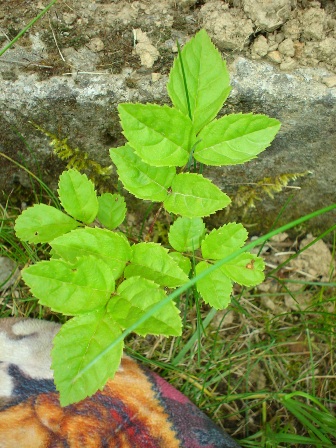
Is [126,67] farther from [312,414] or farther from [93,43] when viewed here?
[312,414]

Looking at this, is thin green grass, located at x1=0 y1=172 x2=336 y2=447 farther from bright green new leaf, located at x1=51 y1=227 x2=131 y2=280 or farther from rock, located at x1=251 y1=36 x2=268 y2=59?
rock, located at x1=251 y1=36 x2=268 y2=59

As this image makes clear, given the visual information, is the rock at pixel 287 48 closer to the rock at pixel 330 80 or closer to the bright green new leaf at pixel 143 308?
the rock at pixel 330 80

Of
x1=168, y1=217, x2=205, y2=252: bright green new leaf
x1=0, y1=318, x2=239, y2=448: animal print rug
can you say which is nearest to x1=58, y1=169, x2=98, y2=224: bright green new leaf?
x1=168, y1=217, x2=205, y2=252: bright green new leaf

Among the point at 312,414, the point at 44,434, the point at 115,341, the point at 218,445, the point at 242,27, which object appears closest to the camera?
the point at 115,341

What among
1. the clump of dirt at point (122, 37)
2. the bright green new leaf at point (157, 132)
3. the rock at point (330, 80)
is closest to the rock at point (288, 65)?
the clump of dirt at point (122, 37)

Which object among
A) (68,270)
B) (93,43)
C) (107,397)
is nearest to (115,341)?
(68,270)
